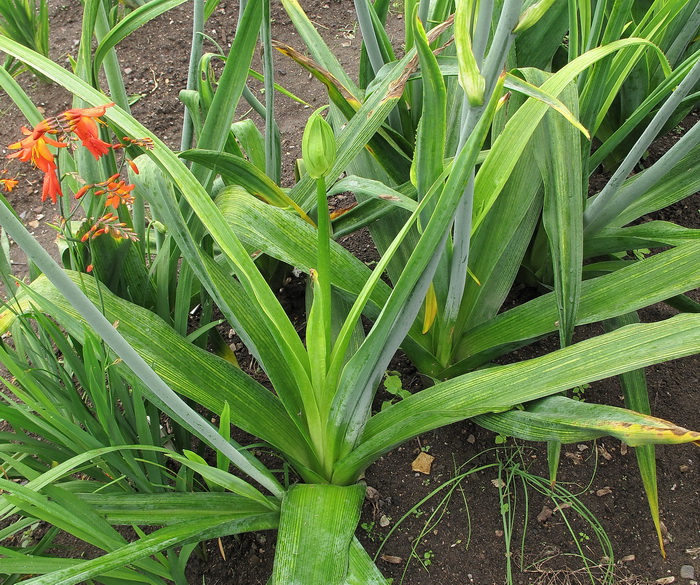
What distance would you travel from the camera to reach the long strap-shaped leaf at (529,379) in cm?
78

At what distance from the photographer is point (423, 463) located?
1.15m

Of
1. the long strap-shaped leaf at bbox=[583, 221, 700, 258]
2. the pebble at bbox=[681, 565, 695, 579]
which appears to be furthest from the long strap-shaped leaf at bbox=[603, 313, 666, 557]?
the long strap-shaped leaf at bbox=[583, 221, 700, 258]

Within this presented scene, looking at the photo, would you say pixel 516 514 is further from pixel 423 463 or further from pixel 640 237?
pixel 640 237

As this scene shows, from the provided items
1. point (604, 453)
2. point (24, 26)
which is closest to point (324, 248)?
point (604, 453)

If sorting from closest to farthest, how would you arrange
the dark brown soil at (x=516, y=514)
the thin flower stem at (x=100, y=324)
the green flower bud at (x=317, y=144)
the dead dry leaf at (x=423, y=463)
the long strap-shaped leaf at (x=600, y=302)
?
the thin flower stem at (x=100, y=324) < the green flower bud at (x=317, y=144) < the long strap-shaped leaf at (x=600, y=302) < the dark brown soil at (x=516, y=514) < the dead dry leaf at (x=423, y=463)

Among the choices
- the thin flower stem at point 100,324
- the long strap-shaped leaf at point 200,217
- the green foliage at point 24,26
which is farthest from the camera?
the green foliage at point 24,26

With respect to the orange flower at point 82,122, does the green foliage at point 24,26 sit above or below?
below

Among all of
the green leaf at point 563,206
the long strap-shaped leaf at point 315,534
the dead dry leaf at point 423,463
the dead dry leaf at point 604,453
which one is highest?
the green leaf at point 563,206

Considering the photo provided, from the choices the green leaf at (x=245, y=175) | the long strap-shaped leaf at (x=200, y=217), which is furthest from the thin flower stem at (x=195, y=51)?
the long strap-shaped leaf at (x=200, y=217)

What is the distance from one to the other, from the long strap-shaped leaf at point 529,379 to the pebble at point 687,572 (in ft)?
1.55

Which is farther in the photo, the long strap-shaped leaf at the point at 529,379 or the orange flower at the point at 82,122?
the long strap-shaped leaf at the point at 529,379

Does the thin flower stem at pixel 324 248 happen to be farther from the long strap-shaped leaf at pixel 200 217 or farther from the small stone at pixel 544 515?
the small stone at pixel 544 515

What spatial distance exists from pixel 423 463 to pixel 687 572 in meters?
0.48

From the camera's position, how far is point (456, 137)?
114 cm
